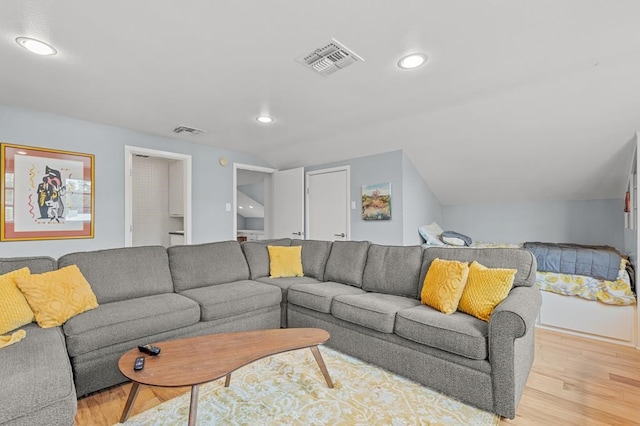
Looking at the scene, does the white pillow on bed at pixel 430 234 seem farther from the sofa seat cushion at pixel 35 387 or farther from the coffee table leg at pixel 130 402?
the sofa seat cushion at pixel 35 387

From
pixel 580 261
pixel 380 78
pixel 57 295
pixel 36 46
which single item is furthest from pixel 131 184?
pixel 580 261

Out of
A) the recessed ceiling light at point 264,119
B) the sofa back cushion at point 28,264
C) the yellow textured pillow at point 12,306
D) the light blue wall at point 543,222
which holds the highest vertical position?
the recessed ceiling light at point 264,119

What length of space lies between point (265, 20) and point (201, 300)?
6.64ft

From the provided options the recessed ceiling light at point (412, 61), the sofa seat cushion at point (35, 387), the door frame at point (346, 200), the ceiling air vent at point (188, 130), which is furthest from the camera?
the door frame at point (346, 200)

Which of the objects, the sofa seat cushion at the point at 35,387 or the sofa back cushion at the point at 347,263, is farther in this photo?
the sofa back cushion at the point at 347,263

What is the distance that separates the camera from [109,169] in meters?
3.80

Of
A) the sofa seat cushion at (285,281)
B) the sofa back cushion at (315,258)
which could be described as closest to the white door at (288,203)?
the sofa back cushion at (315,258)

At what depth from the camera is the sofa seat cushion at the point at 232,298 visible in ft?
8.36

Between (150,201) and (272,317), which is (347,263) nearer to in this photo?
(272,317)

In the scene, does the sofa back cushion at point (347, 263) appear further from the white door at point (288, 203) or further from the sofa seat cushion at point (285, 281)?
the white door at point (288, 203)

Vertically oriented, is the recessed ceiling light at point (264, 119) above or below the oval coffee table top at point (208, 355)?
above

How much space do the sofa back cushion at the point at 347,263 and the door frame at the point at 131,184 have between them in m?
2.20

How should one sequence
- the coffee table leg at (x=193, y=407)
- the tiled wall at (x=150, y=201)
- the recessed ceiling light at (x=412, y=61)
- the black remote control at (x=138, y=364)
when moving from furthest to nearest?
the tiled wall at (x=150, y=201) < the recessed ceiling light at (x=412, y=61) < the black remote control at (x=138, y=364) < the coffee table leg at (x=193, y=407)

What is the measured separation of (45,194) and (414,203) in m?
4.25
